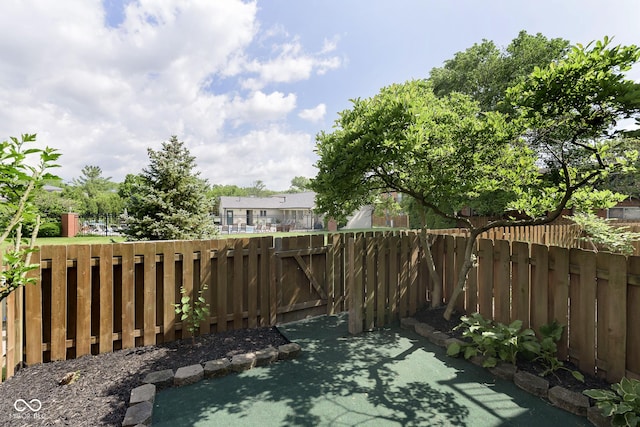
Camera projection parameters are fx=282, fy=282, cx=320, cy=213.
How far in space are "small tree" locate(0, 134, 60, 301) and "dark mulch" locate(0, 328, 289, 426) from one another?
1.03 meters

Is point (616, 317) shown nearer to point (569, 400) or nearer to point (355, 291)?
point (569, 400)

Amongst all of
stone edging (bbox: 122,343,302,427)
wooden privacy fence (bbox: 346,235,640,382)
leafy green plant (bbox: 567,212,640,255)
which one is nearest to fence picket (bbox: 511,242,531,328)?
wooden privacy fence (bbox: 346,235,640,382)

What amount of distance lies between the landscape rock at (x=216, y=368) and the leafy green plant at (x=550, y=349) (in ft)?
10.2

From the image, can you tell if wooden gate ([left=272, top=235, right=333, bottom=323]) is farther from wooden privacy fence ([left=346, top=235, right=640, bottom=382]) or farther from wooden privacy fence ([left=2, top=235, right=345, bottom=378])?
wooden privacy fence ([left=346, top=235, right=640, bottom=382])

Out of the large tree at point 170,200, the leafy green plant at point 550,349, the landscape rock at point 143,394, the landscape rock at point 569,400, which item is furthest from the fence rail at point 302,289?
the large tree at point 170,200

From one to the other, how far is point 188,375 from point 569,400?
335cm

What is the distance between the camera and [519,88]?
276 cm

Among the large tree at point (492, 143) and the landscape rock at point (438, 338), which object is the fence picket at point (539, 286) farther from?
the landscape rock at point (438, 338)

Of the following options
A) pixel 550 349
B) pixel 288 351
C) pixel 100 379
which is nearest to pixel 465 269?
pixel 550 349

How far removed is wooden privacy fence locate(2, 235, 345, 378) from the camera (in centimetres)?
295

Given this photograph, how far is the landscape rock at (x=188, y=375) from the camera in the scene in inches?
106

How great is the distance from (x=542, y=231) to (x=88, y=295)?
36.7ft

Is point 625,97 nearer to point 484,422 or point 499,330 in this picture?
point 499,330

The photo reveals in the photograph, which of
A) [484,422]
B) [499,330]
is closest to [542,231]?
[499,330]
